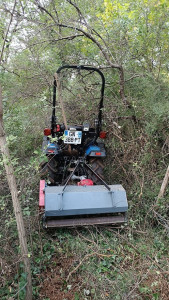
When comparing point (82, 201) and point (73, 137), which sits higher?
point (73, 137)

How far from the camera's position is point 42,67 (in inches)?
265

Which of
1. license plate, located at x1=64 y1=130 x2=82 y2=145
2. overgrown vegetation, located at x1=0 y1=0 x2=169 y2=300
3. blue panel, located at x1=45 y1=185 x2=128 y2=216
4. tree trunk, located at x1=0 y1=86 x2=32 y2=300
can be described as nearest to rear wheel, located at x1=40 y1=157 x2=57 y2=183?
overgrown vegetation, located at x1=0 y1=0 x2=169 y2=300

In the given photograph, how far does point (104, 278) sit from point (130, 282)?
0.97ft

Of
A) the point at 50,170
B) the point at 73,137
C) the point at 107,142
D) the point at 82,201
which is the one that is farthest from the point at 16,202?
the point at 107,142

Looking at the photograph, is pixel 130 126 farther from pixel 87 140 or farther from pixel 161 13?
pixel 161 13

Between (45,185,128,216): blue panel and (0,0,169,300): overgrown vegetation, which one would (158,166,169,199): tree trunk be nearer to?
(0,0,169,300): overgrown vegetation

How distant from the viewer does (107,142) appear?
5.29 meters

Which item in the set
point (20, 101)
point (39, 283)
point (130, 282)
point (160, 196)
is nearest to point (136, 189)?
point (160, 196)

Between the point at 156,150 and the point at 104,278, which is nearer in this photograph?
the point at 104,278

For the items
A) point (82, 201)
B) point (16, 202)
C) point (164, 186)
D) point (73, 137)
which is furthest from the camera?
point (73, 137)

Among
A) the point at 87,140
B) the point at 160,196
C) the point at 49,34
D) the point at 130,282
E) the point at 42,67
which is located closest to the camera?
the point at 130,282

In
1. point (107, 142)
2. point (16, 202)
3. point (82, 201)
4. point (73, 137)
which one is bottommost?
point (82, 201)

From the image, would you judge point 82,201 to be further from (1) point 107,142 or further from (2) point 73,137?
(1) point 107,142

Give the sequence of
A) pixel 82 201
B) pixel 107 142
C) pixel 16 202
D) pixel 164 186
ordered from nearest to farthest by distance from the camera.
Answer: pixel 16 202 → pixel 82 201 → pixel 164 186 → pixel 107 142
